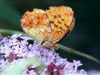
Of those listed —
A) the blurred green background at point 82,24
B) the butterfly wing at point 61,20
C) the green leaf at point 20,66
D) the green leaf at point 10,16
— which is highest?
the blurred green background at point 82,24

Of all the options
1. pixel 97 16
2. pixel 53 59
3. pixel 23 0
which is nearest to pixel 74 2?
pixel 97 16

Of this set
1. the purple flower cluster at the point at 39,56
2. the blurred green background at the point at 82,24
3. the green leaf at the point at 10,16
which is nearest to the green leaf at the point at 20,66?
the purple flower cluster at the point at 39,56

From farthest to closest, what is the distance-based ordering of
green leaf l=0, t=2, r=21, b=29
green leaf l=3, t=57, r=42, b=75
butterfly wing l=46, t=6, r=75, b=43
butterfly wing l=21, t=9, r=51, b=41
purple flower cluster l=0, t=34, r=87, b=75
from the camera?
green leaf l=0, t=2, r=21, b=29
butterfly wing l=21, t=9, r=51, b=41
butterfly wing l=46, t=6, r=75, b=43
purple flower cluster l=0, t=34, r=87, b=75
green leaf l=3, t=57, r=42, b=75

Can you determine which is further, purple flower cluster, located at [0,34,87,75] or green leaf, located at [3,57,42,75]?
purple flower cluster, located at [0,34,87,75]

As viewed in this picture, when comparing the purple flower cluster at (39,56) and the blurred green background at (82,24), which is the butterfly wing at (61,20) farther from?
the blurred green background at (82,24)

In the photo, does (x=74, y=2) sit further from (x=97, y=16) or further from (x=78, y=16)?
(x=97, y=16)

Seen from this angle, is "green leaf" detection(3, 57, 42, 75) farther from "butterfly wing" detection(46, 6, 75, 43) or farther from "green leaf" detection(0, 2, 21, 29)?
"green leaf" detection(0, 2, 21, 29)

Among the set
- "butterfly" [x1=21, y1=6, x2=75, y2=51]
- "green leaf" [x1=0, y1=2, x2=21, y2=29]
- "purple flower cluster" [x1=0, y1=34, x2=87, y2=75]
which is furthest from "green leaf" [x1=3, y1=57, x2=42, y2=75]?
"green leaf" [x1=0, y1=2, x2=21, y2=29]
